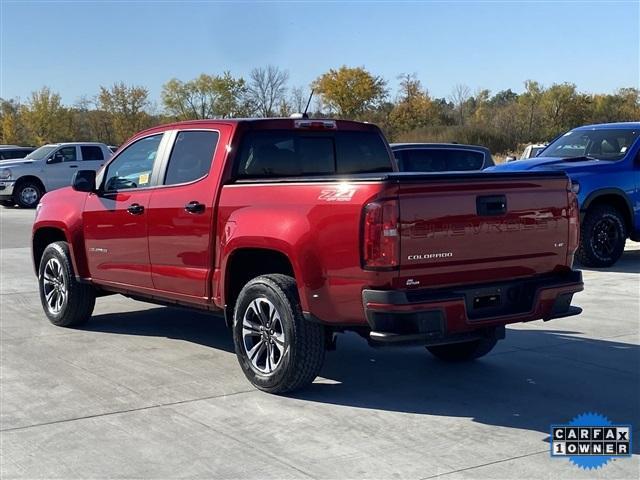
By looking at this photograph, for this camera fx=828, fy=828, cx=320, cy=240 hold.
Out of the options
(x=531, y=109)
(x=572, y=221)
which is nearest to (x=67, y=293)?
(x=572, y=221)

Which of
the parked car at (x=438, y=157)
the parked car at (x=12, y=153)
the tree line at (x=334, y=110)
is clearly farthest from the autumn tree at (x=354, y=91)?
the parked car at (x=438, y=157)

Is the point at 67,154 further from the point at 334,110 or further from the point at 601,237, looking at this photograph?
the point at 334,110

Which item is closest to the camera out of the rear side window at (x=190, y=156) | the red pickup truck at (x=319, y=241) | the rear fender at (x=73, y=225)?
the red pickup truck at (x=319, y=241)

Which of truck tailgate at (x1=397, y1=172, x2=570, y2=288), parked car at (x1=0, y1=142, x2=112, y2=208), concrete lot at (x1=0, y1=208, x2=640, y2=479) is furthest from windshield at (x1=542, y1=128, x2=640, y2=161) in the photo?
parked car at (x1=0, y1=142, x2=112, y2=208)

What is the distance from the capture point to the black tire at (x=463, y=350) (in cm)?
663

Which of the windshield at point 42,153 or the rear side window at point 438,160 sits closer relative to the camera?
the rear side window at point 438,160

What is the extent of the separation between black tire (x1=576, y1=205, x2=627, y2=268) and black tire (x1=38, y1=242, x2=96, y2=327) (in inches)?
278

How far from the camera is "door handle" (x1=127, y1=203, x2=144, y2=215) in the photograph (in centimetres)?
704

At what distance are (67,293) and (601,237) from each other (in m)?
7.66

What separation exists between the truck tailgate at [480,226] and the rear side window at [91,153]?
74.8 ft

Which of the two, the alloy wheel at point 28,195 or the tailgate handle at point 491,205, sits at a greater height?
the tailgate handle at point 491,205

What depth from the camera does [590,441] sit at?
4969mm

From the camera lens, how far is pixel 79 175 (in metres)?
7.84

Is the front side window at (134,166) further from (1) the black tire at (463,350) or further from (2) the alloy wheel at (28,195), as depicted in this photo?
(2) the alloy wheel at (28,195)
